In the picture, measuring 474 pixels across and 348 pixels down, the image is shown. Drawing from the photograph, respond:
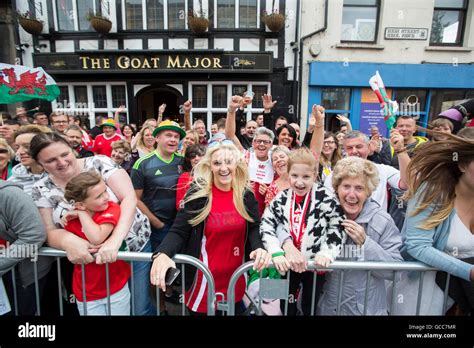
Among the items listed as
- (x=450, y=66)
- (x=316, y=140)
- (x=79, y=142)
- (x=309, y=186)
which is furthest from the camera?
(x=450, y=66)

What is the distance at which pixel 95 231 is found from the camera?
1.69 m

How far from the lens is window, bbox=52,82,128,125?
30.9 ft

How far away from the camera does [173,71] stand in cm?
874

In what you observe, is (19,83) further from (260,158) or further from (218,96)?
(260,158)

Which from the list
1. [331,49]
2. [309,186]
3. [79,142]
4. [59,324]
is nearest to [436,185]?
[309,186]

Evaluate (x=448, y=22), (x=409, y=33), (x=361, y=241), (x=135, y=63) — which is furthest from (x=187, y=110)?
(x=448, y=22)

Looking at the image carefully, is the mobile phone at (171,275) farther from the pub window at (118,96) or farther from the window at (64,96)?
the window at (64,96)

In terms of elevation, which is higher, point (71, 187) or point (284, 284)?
point (71, 187)

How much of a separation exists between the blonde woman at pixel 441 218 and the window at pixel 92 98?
966 cm

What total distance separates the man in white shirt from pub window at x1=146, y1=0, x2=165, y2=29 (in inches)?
341

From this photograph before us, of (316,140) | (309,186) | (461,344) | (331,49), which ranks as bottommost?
(461,344)

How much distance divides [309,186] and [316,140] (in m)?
1.38

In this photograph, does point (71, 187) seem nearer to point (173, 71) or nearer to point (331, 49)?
point (173, 71)

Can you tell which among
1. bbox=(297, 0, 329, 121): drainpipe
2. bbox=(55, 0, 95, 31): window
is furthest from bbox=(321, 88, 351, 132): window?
bbox=(55, 0, 95, 31): window
